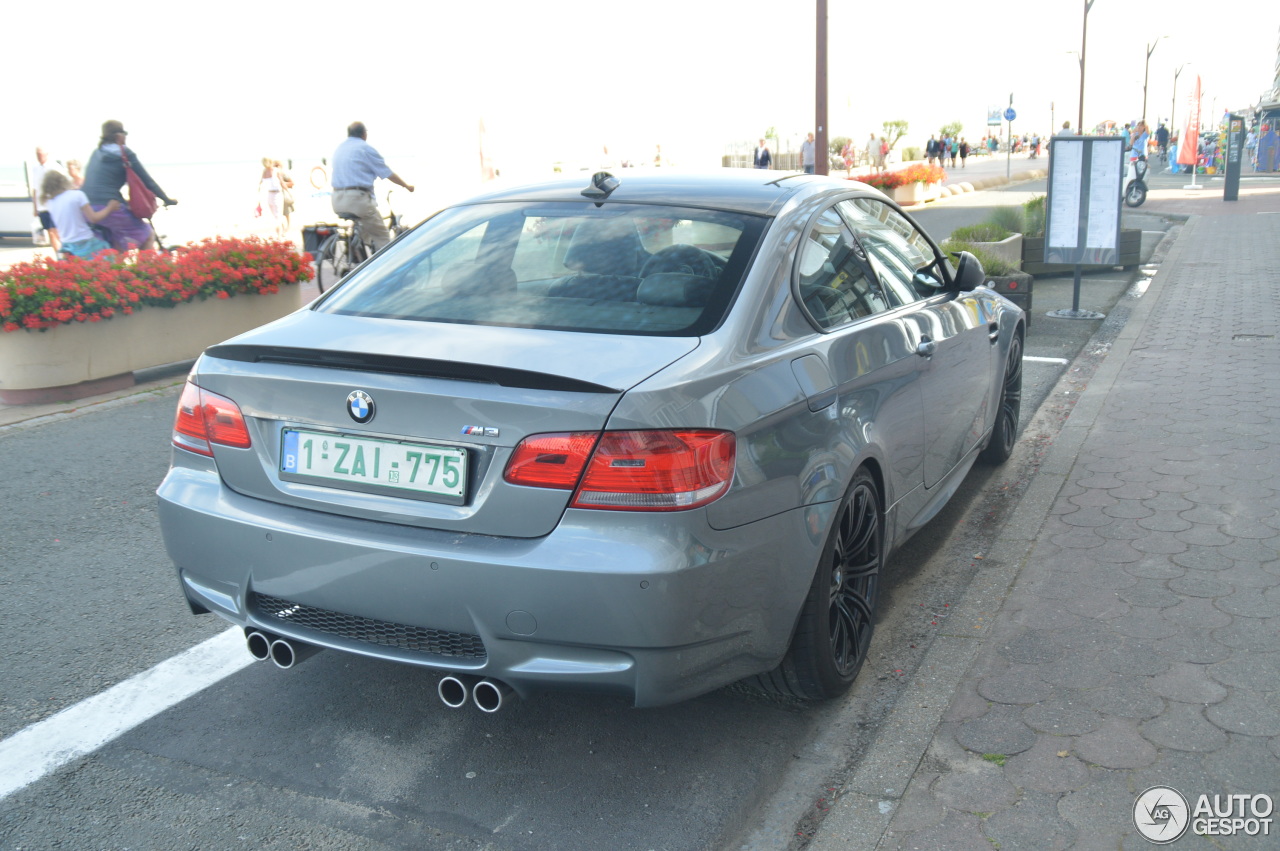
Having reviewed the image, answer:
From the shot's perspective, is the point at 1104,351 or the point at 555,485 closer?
the point at 555,485

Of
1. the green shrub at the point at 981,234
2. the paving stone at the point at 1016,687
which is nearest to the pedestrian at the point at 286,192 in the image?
the green shrub at the point at 981,234

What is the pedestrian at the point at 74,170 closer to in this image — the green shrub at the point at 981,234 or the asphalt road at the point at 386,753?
the green shrub at the point at 981,234

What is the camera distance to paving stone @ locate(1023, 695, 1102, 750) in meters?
3.16

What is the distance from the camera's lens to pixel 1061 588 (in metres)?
4.22

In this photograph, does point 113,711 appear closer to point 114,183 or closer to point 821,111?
point 114,183

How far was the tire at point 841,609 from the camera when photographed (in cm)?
313

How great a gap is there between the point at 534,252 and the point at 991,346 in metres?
2.50

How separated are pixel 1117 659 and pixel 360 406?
2.54 m

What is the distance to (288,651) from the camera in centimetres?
297

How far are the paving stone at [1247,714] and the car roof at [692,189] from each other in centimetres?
199

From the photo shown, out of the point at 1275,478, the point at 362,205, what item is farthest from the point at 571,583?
the point at 362,205

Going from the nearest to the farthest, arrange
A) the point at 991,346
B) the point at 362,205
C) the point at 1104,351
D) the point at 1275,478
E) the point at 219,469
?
the point at 219,469 < the point at 991,346 < the point at 1275,478 < the point at 1104,351 < the point at 362,205

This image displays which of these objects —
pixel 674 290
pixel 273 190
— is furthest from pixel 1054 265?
pixel 273 190

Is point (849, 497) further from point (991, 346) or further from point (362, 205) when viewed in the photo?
point (362, 205)
